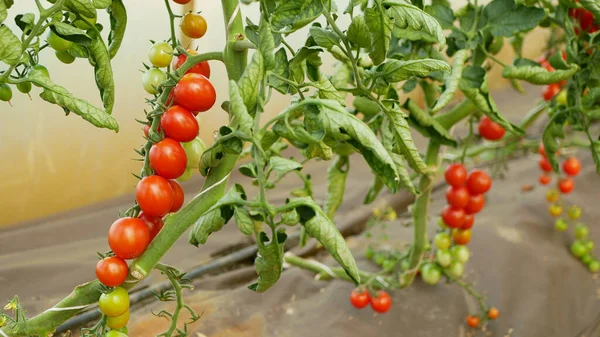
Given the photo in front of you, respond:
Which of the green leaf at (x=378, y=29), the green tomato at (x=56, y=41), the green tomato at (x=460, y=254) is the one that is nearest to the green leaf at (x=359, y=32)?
the green leaf at (x=378, y=29)

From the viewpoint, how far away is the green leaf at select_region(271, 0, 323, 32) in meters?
0.43

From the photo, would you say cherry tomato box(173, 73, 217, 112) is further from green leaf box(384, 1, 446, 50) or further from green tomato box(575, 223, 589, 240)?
green tomato box(575, 223, 589, 240)

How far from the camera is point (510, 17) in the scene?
0.73 metres

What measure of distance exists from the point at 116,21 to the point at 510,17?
497 millimetres

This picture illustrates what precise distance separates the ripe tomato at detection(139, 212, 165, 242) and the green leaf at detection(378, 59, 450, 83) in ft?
0.87

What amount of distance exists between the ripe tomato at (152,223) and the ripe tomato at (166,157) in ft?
0.22

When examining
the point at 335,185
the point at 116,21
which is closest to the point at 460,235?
the point at 335,185

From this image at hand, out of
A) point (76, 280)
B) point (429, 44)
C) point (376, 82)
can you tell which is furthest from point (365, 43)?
point (76, 280)

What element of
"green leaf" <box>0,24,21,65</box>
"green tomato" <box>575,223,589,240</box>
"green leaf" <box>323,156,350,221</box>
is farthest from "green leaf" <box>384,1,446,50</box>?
"green tomato" <box>575,223,589,240</box>

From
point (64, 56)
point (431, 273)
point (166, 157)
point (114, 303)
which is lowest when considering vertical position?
point (431, 273)

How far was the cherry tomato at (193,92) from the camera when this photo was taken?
49cm

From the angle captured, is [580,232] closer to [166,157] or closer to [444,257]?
[444,257]

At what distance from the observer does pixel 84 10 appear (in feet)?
1.41

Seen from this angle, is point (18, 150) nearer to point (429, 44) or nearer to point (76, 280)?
point (76, 280)
